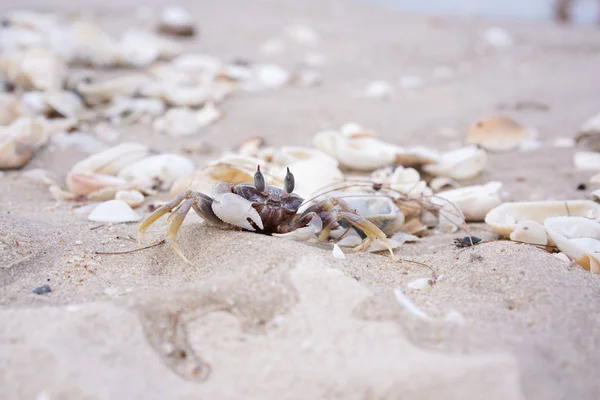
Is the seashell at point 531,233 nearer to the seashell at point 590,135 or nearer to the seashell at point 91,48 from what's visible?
the seashell at point 590,135

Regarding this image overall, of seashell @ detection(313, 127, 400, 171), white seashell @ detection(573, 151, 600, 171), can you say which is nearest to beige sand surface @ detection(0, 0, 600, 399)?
white seashell @ detection(573, 151, 600, 171)

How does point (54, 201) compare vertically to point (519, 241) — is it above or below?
below

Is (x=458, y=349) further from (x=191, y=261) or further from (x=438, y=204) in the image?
(x=438, y=204)

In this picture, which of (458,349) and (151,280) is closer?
(458,349)

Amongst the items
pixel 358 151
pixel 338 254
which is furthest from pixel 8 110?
pixel 338 254

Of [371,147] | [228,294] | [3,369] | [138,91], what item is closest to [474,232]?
[371,147]

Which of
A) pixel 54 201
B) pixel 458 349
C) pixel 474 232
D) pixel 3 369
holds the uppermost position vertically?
pixel 458 349

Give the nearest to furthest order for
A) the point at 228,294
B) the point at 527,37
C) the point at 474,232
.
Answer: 1. the point at 228,294
2. the point at 474,232
3. the point at 527,37
